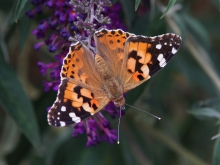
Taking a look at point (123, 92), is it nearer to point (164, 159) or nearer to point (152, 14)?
point (152, 14)

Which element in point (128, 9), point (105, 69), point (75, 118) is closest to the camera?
point (75, 118)

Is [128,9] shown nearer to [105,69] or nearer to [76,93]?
[105,69]

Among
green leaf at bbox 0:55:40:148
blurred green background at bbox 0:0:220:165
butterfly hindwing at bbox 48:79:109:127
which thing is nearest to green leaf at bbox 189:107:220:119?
blurred green background at bbox 0:0:220:165

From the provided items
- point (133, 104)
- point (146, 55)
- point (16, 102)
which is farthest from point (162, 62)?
point (16, 102)

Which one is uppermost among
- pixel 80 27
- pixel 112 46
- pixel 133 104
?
pixel 80 27

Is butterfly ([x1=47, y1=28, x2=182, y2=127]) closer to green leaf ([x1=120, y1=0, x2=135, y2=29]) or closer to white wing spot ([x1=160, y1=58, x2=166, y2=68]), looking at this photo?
white wing spot ([x1=160, y1=58, x2=166, y2=68])

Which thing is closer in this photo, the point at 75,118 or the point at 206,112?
the point at 75,118

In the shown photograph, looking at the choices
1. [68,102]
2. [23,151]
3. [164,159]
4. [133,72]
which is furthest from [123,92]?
[164,159]
